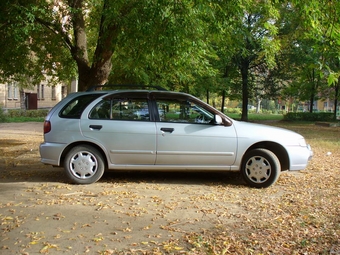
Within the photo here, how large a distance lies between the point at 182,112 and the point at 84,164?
199cm

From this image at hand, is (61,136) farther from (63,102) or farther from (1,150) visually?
(1,150)

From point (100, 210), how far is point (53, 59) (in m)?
8.99

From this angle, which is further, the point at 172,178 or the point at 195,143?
the point at 172,178

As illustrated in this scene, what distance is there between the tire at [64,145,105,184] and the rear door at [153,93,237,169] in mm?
1075

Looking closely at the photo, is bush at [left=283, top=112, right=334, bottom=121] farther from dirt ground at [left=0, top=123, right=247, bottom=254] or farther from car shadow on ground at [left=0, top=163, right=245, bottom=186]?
dirt ground at [left=0, top=123, right=247, bottom=254]

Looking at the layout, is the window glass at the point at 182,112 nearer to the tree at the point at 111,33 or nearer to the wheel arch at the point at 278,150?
the wheel arch at the point at 278,150

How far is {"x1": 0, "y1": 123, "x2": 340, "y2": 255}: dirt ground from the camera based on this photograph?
4.11m

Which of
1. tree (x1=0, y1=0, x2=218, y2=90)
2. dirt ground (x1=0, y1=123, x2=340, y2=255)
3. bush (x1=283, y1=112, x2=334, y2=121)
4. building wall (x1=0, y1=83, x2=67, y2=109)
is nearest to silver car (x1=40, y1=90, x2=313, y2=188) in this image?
dirt ground (x1=0, y1=123, x2=340, y2=255)

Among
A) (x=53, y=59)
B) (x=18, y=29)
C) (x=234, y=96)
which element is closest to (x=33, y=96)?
(x=234, y=96)

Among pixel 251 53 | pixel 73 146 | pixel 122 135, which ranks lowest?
pixel 73 146

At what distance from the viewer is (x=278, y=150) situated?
7098 millimetres

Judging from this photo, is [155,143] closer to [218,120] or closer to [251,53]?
[218,120]

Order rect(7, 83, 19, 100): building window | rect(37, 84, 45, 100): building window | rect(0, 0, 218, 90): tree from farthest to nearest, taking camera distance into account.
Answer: rect(37, 84, 45, 100): building window → rect(7, 83, 19, 100): building window → rect(0, 0, 218, 90): tree

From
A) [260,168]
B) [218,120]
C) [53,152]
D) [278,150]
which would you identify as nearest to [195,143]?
[218,120]
